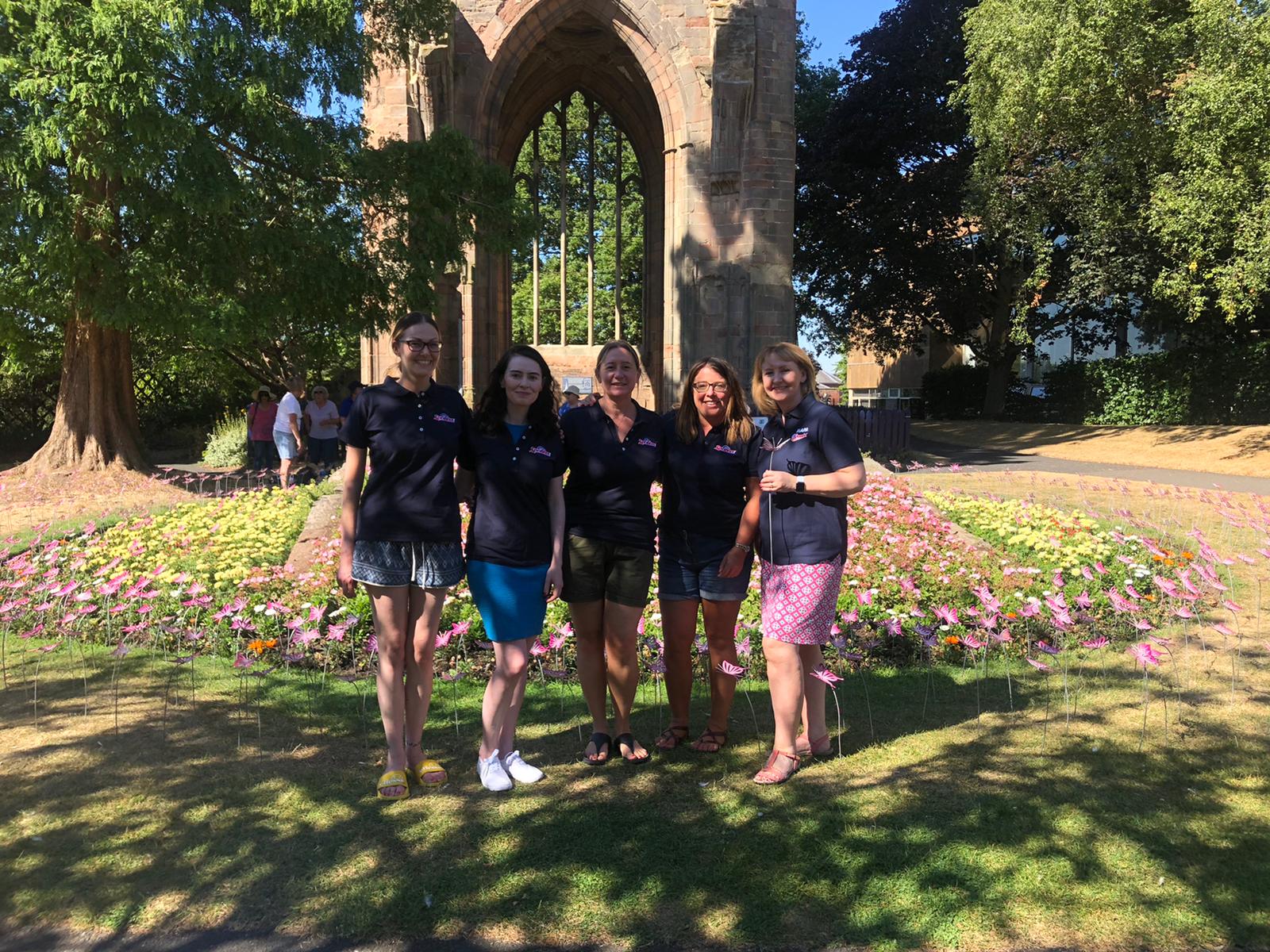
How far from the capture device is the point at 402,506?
3.38 m

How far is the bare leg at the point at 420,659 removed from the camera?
11.4 feet

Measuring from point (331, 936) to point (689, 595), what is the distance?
1797mm

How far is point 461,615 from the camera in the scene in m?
5.48

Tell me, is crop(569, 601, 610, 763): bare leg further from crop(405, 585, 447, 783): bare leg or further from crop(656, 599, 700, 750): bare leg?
crop(405, 585, 447, 783): bare leg

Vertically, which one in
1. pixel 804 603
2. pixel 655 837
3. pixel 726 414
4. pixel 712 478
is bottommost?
pixel 655 837

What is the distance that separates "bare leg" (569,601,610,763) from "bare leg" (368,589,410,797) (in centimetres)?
70

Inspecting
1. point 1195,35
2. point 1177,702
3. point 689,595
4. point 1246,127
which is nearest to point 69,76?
point 689,595

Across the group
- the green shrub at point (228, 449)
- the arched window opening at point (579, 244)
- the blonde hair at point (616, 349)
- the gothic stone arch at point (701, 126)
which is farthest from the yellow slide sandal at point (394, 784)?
the arched window opening at point (579, 244)

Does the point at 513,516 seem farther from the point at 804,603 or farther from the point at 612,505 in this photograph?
the point at 804,603

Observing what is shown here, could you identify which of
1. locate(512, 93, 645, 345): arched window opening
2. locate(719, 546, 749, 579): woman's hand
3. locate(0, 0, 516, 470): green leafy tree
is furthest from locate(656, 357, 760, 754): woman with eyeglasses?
locate(512, 93, 645, 345): arched window opening

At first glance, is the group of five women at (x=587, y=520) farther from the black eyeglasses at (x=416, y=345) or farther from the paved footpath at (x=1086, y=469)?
the paved footpath at (x=1086, y=469)

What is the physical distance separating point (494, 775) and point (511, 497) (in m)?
1.14

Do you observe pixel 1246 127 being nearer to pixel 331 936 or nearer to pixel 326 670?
pixel 326 670

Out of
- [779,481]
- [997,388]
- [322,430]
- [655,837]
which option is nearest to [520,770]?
[655,837]
